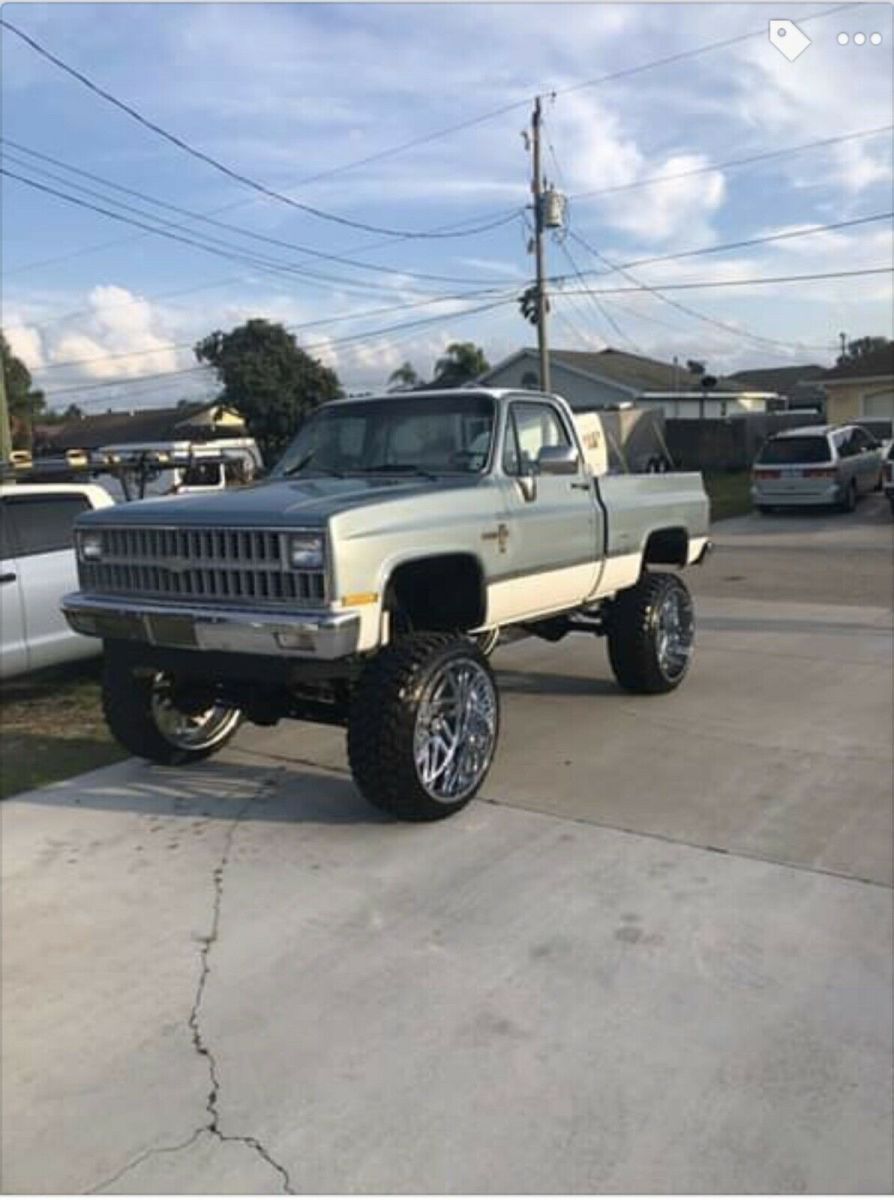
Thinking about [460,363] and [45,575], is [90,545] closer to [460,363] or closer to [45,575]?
[45,575]

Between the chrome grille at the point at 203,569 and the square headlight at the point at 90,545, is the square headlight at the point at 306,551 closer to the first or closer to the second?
the chrome grille at the point at 203,569

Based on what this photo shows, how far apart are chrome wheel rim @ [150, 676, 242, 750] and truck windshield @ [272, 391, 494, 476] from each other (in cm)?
144

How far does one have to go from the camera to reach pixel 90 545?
5715 mm

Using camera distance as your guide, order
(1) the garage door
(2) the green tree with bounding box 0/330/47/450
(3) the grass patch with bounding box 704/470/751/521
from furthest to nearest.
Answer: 1. (2) the green tree with bounding box 0/330/47/450
2. (1) the garage door
3. (3) the grass patch with bounding box 704/470/751/521

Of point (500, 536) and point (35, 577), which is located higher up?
point (500, 536)

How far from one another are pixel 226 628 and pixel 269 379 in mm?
52681

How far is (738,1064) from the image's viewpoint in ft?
10.4

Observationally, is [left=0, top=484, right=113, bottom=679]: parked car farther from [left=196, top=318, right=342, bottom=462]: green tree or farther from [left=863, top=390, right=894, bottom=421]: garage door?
[left=196, top=318, right=342, bottom=462]: green tree

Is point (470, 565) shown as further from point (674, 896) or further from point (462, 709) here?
point (674, 896)

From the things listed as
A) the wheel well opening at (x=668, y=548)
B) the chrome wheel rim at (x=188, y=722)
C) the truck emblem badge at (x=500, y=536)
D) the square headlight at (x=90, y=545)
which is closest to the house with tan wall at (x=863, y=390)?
the wheel well opening at (x=668, y=548)

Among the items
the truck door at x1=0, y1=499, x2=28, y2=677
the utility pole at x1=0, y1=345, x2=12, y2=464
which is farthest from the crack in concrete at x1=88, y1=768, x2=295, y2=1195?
the utility pole at x1=0, y1=345, x2=12, y2=464

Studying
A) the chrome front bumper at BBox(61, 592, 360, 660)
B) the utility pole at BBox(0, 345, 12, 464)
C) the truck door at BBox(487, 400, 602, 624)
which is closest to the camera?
the chrome front bumper at BBox(61, 592, 360, 660)

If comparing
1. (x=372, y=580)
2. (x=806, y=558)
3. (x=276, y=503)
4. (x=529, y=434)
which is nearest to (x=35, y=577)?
(x=276, y=503)

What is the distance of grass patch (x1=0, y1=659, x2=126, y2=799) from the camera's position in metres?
6.21
